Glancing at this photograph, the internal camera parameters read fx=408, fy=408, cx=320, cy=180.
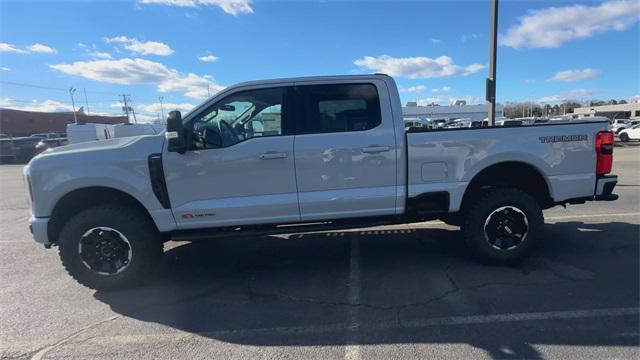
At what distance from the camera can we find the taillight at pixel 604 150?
4507mm

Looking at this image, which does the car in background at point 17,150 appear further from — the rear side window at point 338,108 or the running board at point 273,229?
the rear side window at point 338,108

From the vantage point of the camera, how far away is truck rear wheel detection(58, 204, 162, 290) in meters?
4.14

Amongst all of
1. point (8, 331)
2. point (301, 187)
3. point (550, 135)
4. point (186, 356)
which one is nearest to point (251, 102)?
point (301, 187)

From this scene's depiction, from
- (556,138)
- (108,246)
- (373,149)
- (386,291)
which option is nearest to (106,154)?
(108,246)

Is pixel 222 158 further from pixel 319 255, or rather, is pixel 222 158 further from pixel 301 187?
pixel 319 255

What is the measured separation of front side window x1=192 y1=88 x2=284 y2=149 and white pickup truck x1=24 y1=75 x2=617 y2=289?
1cm

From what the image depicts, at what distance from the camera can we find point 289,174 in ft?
13.8

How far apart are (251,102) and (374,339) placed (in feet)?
8.58

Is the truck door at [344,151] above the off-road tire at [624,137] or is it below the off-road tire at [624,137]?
above

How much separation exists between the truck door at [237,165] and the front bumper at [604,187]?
3.43m

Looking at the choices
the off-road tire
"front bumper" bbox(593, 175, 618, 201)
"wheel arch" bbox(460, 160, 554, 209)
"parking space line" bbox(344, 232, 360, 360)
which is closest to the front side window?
"parking space line" bbox(344, 232, 360, 360)

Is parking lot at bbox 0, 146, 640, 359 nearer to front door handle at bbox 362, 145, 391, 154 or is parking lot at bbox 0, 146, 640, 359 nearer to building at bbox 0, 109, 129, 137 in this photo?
front door handle at bbox 362, 145, 391, 154

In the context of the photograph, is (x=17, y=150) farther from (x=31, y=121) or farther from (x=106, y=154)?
(x=31, y=121)

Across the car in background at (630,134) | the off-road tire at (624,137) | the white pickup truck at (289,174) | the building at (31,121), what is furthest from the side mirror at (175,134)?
the building at (31,121)
